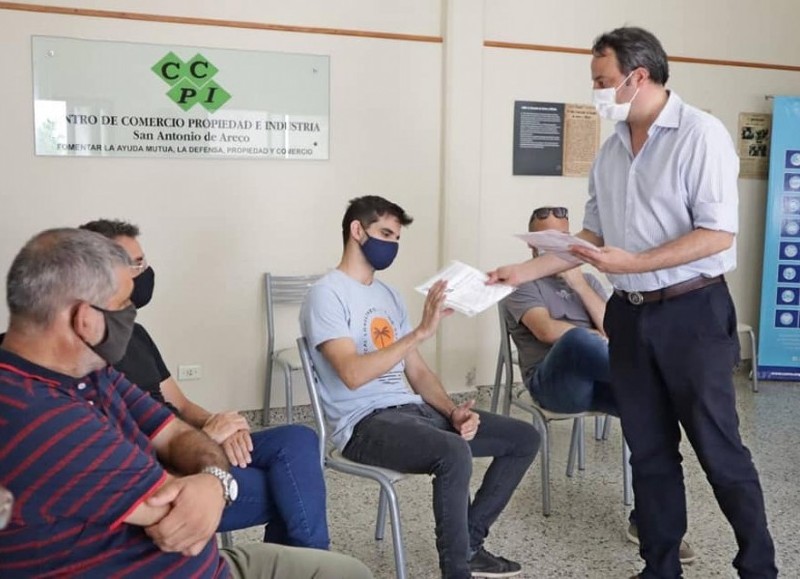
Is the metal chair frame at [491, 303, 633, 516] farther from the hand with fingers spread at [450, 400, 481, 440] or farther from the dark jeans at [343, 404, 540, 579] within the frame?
the hand with fingers spread at [450, 400, 481, 440]

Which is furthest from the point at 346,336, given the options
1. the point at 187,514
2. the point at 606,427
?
the point at 606,427

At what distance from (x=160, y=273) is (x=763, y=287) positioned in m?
3.68

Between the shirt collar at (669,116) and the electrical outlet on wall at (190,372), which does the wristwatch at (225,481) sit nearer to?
the shirt collar at (669,116)

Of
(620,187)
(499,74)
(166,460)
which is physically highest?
(499,74)

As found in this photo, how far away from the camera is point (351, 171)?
4.20 metres

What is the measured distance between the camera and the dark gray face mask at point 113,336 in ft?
4.20

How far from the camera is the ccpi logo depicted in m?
3.81

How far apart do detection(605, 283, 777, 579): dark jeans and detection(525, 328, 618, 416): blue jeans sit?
1.27ft

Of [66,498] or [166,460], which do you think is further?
[166,460]

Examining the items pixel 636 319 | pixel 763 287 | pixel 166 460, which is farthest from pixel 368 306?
pixel 763 287

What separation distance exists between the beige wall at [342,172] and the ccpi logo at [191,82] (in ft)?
0.34

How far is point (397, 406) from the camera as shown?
2371mm

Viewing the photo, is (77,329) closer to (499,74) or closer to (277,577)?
(277,577)

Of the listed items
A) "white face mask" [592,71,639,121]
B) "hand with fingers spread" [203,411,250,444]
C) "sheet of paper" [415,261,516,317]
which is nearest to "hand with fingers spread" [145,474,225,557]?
"hand with fingers spread" [203,411,250,444]
